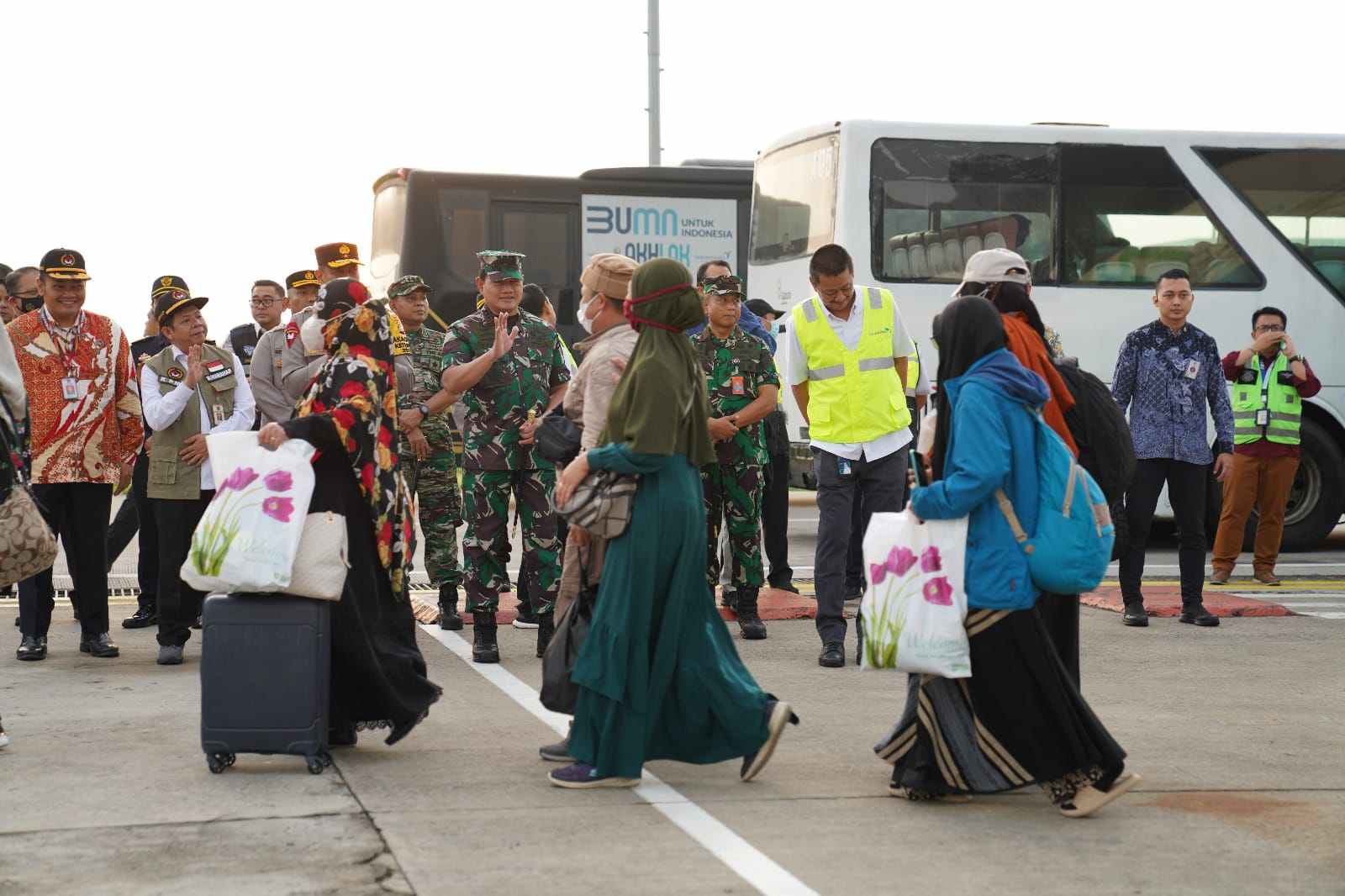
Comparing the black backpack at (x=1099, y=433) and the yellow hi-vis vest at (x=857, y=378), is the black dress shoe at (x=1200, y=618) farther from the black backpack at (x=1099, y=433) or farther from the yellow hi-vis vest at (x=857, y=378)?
the black backpack at (x=1099, y=433)

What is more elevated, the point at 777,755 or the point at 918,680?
the point at 918,680

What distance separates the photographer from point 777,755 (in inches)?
255

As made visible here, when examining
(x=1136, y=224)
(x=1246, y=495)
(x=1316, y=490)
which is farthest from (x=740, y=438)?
(x=1316, y=490)

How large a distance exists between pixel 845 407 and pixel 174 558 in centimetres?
336

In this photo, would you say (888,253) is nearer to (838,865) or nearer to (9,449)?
(9,449)

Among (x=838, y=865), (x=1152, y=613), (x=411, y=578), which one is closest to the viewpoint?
(x=838, y=865)

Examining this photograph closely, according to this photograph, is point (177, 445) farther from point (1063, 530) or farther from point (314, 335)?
point (1063, 530)

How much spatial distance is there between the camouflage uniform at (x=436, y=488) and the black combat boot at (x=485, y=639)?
1.11 m

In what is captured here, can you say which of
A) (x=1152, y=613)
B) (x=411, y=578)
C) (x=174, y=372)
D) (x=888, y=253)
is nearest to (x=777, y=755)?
(x=174, y=372)

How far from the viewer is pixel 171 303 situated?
8703mm

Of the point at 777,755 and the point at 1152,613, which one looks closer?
the point at 777,755

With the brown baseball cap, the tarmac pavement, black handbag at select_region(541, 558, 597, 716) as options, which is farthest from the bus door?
black handbag at select_region(541, 558, 597, 716)

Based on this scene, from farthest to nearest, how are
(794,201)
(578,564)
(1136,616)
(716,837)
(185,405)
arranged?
(794,201) < (1136,616) < (185,405) < (578,564) < (716,837)

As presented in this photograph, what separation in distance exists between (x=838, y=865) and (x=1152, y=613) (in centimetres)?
628
